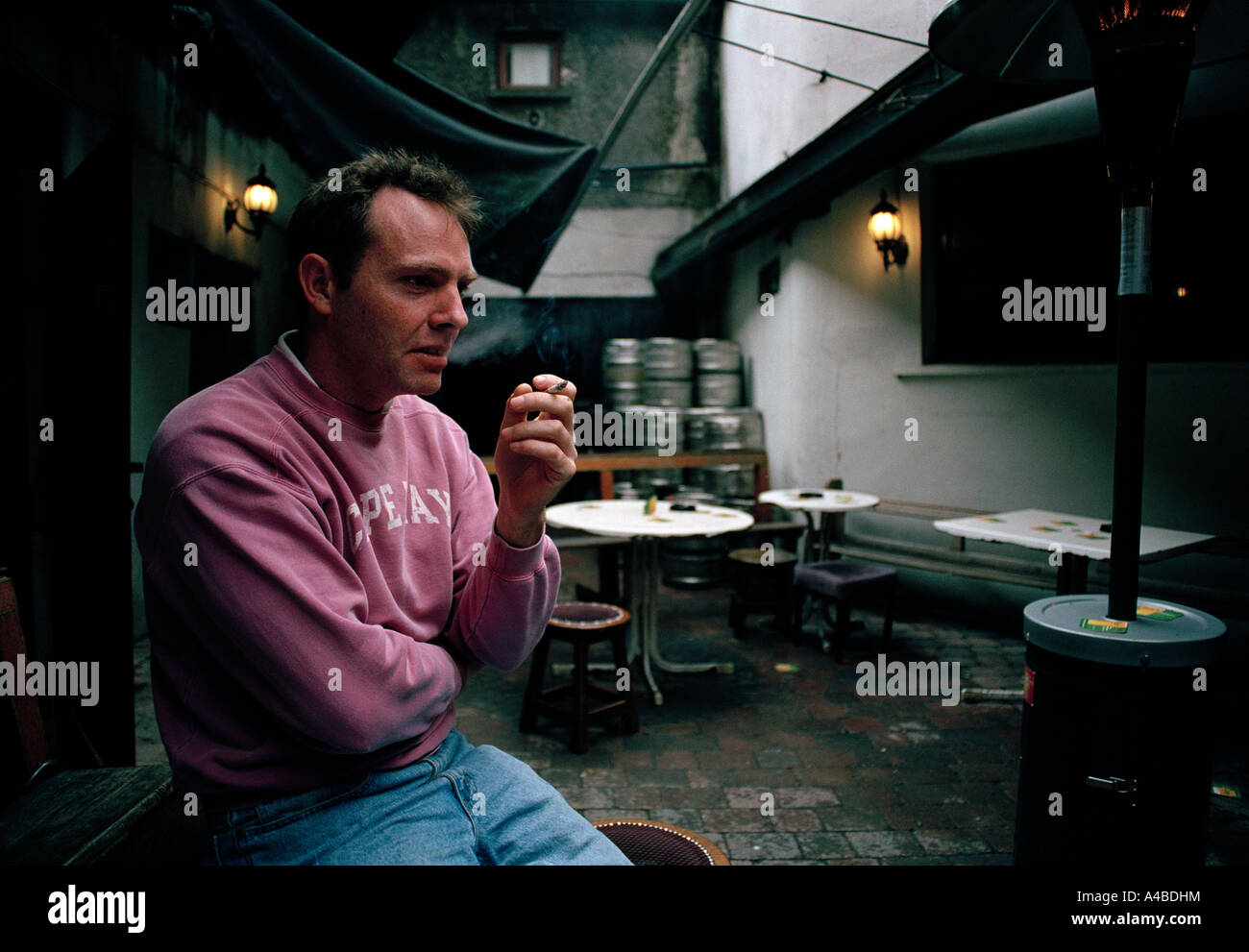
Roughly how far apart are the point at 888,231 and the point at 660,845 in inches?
262

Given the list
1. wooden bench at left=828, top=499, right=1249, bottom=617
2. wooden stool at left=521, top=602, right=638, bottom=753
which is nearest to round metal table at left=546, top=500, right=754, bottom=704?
wooden stool at left=521, top=602, right=638, bottom=753

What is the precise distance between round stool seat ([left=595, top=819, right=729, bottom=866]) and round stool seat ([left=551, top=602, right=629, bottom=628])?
7.72ft

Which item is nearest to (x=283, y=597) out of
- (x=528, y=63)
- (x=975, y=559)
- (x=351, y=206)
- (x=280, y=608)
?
(x=280, y=608)

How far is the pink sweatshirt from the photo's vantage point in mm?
1373

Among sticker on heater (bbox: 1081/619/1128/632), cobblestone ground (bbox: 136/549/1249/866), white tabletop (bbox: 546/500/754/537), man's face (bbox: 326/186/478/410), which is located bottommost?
cobblestone ground (bbox: 136/549/1249/866)

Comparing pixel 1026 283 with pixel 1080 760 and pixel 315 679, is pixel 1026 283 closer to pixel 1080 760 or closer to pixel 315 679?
pixel 1080 760

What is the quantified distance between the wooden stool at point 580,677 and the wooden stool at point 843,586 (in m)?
1.86

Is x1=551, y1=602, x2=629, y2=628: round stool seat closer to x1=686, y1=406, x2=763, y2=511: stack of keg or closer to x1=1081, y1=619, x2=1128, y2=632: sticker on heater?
x1=1081, y1=619, x2=1128, y2=632: sticker on heater

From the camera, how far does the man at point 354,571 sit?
1391 millimetres

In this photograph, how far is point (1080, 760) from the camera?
7.86 ft

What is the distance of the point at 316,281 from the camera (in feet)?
5.39

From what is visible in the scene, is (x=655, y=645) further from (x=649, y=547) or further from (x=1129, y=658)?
(x=1129, y=658)
